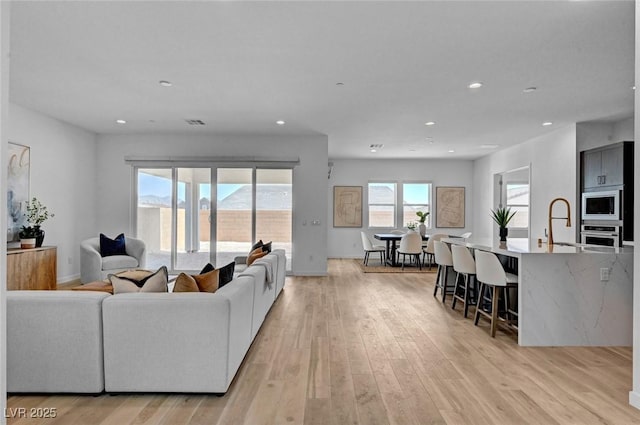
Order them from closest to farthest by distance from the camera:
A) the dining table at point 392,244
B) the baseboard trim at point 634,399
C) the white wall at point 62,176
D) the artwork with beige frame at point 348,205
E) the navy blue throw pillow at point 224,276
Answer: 1. the baseboard trim at point 634,399
2. the navy blue throw pillow at point 224,276
3. the white wall at point 62,176
4. the dining table at point 392,244
5. the artwork with beige frame at point 348,205

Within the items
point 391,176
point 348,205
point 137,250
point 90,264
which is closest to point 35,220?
point 90,264

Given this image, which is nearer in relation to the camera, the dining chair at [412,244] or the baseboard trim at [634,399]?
the baseboard trim at [634,399]

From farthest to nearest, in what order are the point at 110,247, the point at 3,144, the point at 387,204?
the point at 387,204 → the point at 110,247 → the point at 3,144

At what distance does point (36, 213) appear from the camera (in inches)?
227

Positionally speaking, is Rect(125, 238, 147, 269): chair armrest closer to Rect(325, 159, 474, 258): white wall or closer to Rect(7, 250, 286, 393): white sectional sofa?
Rect(7, 250, 286, 393): white sectional sofa

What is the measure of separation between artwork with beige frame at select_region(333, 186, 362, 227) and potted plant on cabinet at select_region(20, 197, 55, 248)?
21.2 ft

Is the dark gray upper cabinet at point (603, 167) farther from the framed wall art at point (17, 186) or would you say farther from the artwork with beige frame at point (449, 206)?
the framed wall art at point (17, 186)

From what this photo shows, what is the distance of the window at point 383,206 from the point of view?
34.7ft

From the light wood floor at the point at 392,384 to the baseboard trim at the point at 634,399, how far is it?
0.04 m

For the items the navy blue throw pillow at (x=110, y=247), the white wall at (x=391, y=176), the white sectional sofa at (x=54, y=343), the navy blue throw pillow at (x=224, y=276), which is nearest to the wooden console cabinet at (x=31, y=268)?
the navy blue throw pillow at (x=110, y=247)

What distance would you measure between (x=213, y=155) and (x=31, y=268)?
3486mm

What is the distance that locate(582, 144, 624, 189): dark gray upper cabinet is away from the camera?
5461mm

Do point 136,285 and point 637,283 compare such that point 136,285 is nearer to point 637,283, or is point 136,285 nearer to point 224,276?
point 224,276

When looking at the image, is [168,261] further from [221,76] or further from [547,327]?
[547,327]
